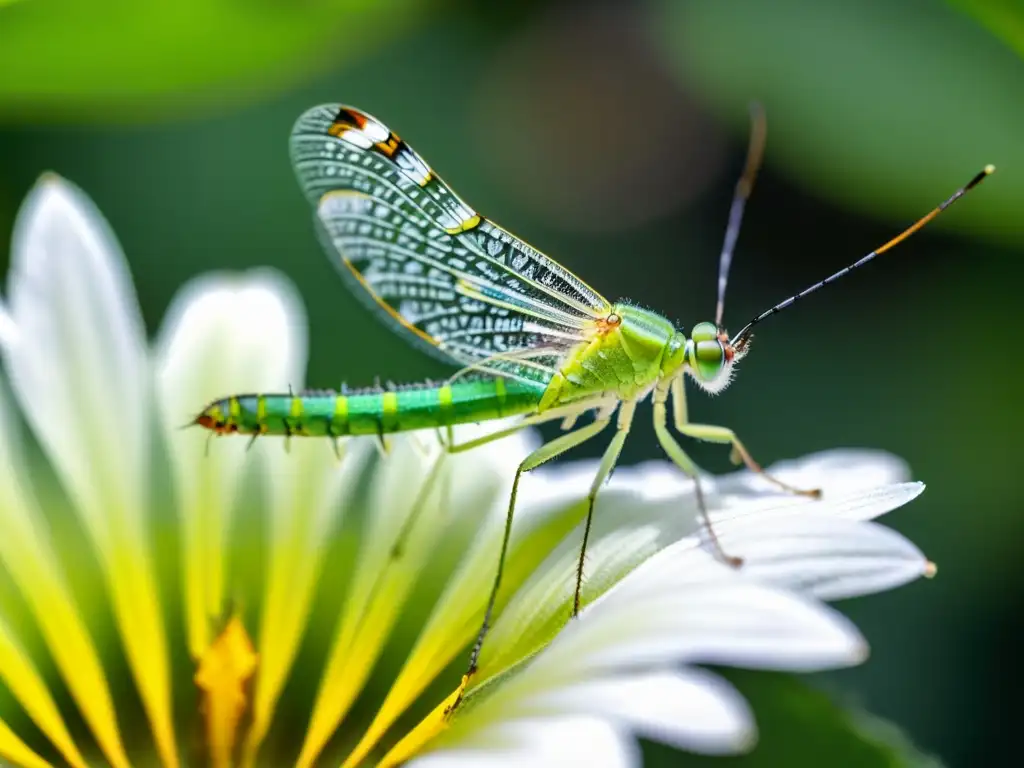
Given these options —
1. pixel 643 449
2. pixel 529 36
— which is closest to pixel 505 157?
pixel 529 36

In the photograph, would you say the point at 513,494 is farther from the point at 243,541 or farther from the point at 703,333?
the point at 243,541

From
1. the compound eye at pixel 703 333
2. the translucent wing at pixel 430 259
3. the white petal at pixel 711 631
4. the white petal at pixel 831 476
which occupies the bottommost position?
the white petal at pixel 711 631

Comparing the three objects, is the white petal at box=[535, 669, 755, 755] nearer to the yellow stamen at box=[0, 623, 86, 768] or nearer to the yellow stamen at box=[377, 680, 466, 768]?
the yellow stamen at box=[377, 680, 466, 768]

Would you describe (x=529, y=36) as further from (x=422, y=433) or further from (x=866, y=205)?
(x=422, y=433)

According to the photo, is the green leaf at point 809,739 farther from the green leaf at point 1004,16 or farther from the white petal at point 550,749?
the green leaf at point 1004,16

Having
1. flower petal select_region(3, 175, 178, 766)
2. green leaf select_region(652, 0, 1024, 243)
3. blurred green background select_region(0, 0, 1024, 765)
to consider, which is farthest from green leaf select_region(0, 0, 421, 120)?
green leaf select_region(652, 0, 1024, 243)

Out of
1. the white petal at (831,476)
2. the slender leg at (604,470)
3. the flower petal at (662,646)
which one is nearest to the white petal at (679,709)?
the flower petal at (662,646)

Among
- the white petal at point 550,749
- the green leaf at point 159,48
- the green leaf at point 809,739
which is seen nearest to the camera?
the white petal at point 550,749

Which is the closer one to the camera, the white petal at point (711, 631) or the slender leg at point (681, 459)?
the white petal at point (711, 631)
